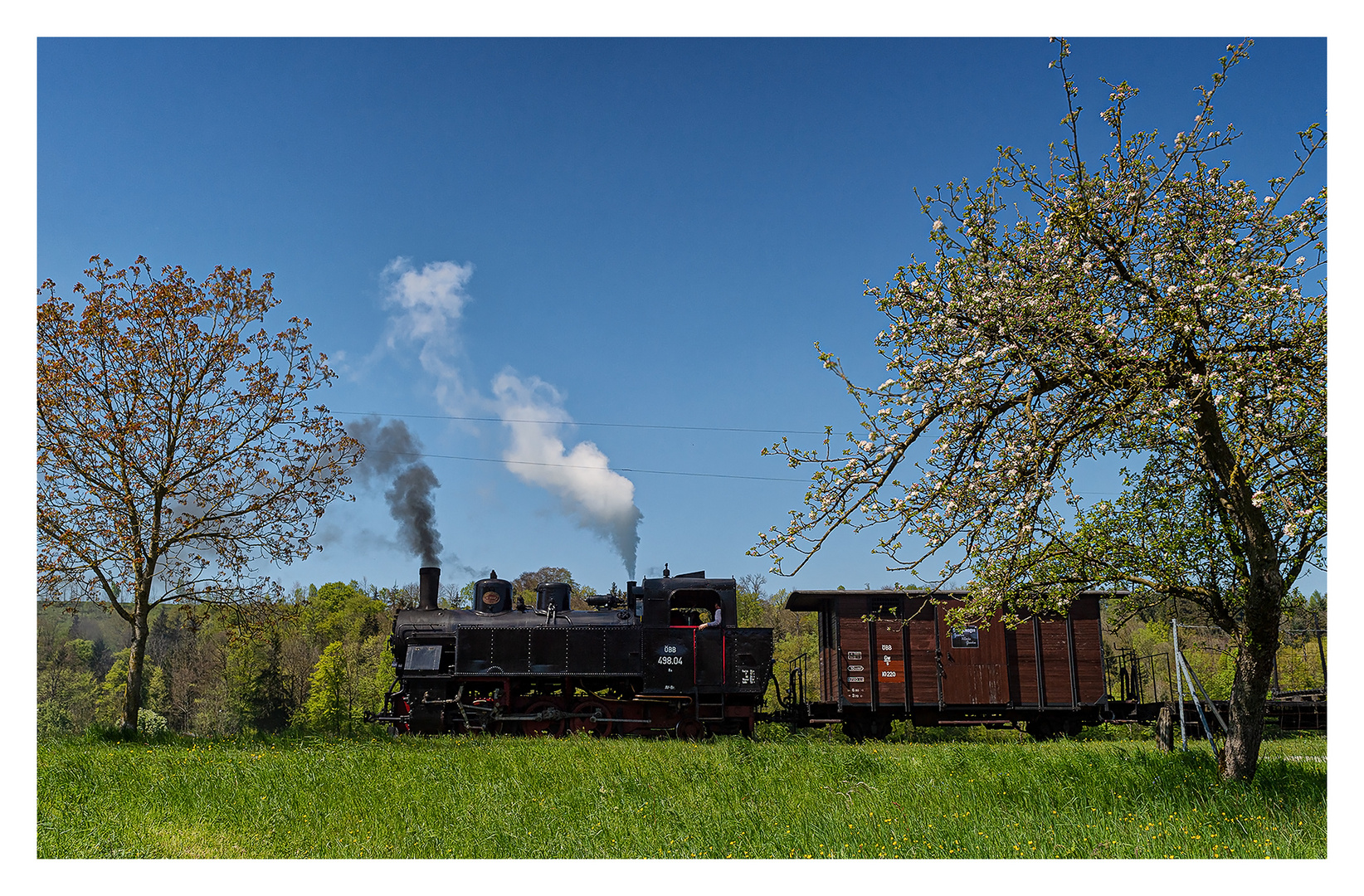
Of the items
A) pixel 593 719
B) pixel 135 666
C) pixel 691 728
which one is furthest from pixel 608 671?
pixel 135 666

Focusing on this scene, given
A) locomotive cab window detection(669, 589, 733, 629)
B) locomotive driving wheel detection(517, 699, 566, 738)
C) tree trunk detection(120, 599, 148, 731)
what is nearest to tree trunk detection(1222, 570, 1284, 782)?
locomotive cab window detection(669, 589, 733, 629)

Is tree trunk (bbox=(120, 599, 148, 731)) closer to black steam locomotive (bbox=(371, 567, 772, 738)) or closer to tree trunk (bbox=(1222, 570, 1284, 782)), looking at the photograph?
black steam locomotive (bbox=(371, 567, 772, 738))

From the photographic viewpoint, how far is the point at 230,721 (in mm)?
49531

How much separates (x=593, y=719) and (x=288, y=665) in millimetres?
46659

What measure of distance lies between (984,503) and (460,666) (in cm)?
1335

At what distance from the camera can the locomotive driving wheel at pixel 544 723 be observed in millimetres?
17547

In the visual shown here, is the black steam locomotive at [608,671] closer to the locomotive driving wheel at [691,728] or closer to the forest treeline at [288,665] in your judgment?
the locomotive driving wheel at [691,728]

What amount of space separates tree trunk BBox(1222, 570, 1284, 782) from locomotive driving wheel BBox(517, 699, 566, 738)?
1211 cm

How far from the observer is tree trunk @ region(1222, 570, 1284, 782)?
894cm

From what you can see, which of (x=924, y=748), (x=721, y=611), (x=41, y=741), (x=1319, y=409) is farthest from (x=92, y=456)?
(x=1319, y=409)

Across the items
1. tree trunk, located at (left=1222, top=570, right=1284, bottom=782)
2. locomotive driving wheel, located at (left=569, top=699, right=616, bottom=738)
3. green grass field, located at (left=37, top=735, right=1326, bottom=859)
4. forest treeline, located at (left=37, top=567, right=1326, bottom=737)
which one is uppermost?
tree trunk, located at (left=1222, top=570, right=1284, bottom=782)

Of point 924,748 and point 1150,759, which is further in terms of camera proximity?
point 924,748

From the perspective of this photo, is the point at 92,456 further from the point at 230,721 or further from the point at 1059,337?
the point at 230,721

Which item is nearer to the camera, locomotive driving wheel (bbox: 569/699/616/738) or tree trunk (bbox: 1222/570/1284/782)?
tree trunk (bbox: 1222/570/1284/782)
